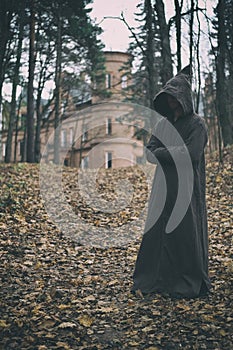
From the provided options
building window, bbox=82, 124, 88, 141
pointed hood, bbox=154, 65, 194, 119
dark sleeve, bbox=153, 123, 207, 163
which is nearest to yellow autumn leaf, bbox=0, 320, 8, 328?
dark sleeve, bbox=153, 123, 207, 163

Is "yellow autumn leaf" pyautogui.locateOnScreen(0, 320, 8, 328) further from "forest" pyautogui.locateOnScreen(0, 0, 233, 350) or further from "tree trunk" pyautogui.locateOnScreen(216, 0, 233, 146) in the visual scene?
"tree trunk" pyautogui.locateOnScreen(216, 0, 233, 146)

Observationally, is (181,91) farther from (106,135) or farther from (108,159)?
(106,135)

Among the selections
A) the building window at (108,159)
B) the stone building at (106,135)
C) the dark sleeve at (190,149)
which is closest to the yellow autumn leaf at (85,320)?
the dark sleeve at (190,149)

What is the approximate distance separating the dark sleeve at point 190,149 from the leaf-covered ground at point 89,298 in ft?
5.68

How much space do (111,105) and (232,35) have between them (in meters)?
21.7

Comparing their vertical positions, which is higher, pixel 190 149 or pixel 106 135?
pixel 106 135

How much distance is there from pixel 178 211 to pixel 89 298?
5.40ft

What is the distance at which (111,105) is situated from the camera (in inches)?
1442

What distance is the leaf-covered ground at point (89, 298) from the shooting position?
4.52 meters

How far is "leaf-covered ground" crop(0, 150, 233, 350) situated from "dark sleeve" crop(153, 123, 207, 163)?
1.73 meters

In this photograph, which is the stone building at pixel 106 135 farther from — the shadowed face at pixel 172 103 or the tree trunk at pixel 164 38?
the shadowed face at pixel 172 103

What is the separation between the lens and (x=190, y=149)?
17.6ft

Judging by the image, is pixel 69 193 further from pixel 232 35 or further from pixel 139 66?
pixel 139 66

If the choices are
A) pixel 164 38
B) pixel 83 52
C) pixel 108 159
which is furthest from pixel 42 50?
pixel 108 159
